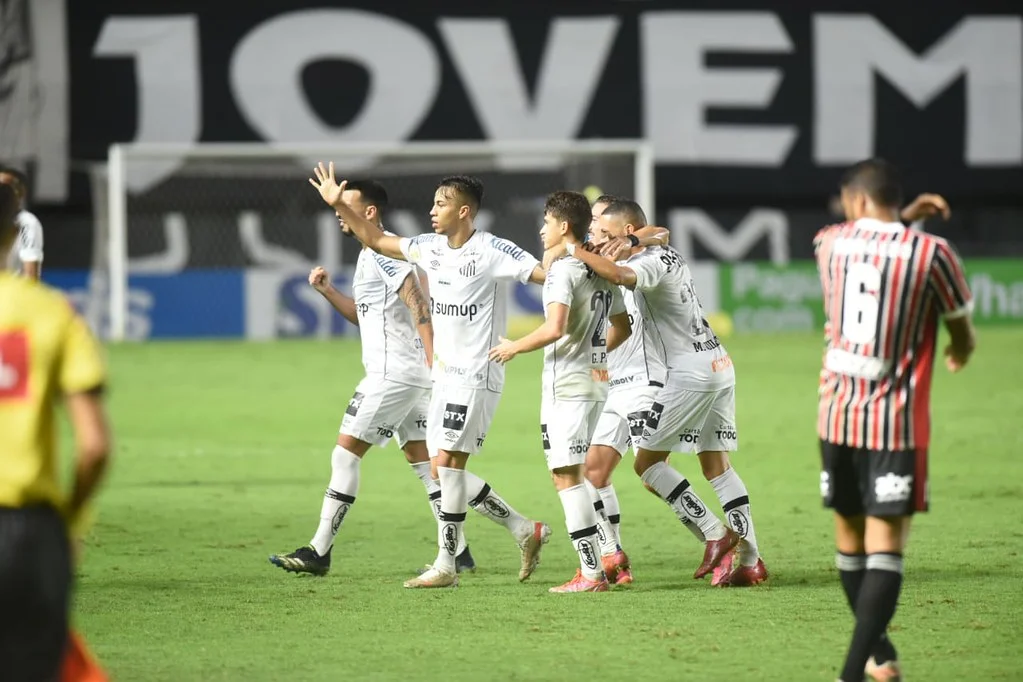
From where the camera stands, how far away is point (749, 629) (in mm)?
6891

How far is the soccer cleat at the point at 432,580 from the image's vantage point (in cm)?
794

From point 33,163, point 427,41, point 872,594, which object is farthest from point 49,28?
point 872,594

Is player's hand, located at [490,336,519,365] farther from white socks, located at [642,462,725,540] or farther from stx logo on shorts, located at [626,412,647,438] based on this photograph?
white socks, located at [642,462,725,540]

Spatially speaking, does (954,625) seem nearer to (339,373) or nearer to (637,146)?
(339,373)

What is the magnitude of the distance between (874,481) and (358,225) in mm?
3446

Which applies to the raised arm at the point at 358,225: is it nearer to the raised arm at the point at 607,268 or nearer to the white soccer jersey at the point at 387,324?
the white soccer jersey at the point at 387,324

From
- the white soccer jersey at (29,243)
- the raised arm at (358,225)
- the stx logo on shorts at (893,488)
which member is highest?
the raised arm at (358,225)

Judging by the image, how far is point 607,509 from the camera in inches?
330

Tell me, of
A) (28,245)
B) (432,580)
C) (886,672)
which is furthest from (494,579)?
(28,245)

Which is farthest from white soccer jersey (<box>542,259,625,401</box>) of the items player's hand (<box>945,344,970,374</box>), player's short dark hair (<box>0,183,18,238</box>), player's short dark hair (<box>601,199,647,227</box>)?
player's short dark hair (<box>0,183,18,238</box>)

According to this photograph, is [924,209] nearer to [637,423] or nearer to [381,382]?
[637,423]

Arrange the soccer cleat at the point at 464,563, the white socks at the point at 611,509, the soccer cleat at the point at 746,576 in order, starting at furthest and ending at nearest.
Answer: the soccer cleat at the point at 464,563, the white socks at the point at 611,509, the soccer cleat at the point at 746,576

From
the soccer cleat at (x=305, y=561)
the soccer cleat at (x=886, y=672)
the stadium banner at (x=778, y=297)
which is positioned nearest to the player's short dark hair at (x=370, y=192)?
the soccer cleat at (x=305, y=561)

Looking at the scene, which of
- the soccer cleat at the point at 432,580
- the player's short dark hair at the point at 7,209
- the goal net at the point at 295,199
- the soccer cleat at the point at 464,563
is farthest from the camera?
the goal net at the point at 295,199
